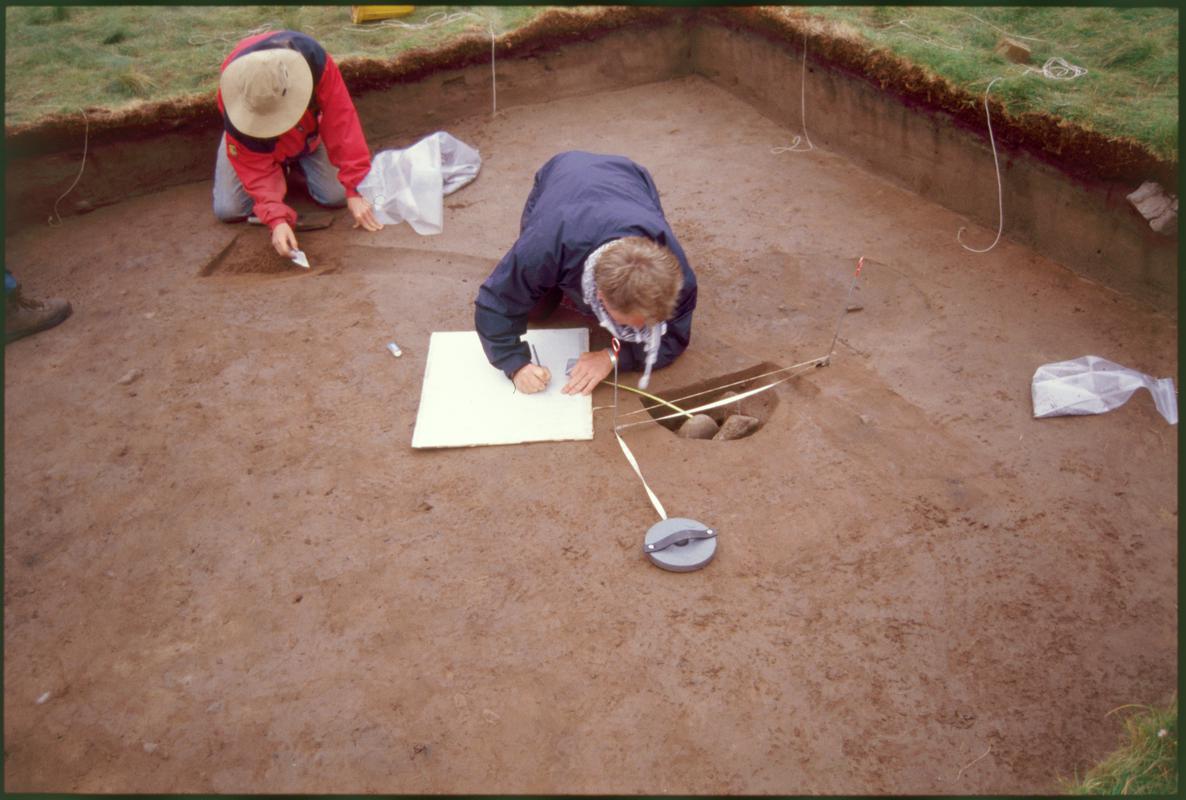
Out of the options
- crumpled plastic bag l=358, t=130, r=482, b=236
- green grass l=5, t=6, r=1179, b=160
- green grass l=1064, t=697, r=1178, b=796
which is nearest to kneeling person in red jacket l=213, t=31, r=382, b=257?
crumpled plastic bag l=358, t=130, r=482, b=236

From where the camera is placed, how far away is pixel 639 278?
2520 mm

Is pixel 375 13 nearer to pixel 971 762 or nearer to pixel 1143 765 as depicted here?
pixel 971 762

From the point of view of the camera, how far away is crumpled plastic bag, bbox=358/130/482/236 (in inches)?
169

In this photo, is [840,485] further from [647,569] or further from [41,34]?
[41,34]

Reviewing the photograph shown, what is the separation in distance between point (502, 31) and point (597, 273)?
10.6 ft

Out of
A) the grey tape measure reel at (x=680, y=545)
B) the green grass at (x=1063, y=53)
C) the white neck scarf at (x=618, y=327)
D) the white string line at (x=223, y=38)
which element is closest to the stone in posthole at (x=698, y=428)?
the white neck scarf at (x=618, y=327)

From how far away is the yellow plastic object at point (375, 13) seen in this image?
533 cm

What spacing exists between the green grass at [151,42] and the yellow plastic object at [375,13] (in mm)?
53

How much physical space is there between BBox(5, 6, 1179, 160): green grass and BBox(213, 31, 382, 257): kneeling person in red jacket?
86 centimetres

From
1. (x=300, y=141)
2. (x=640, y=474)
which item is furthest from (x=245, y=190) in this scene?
(x=640, y=474)

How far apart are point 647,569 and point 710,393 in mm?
916

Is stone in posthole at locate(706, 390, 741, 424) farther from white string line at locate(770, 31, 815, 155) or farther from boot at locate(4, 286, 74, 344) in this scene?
boot at locate(4, 286, 74, 344)

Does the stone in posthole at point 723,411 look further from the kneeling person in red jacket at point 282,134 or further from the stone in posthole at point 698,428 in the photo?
the kneeling person in red jacket at point 282,134

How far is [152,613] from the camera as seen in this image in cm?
252
